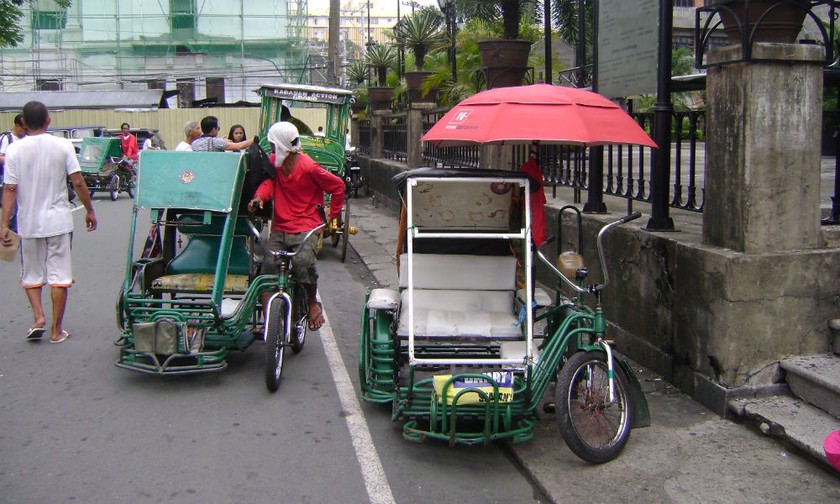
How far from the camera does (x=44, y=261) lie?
7461mm

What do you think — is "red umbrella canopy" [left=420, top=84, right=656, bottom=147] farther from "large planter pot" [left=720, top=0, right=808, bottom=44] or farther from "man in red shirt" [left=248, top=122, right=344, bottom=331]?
"man in red shirt" [left=248, top=122, right=344, bottom=331]

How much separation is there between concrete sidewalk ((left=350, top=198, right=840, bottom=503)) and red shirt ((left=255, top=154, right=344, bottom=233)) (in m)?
2.62

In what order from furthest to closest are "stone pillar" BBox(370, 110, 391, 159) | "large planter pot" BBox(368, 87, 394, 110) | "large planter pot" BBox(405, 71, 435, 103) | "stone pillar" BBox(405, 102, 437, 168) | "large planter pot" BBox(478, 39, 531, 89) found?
1. "large planter pot" BBox(368, 87, 394, 110)
2. "stone pillar" BBox(370, 110, 391, 159)
3. "large planter pot" BBox(405, 71, 435, 103)
4. "stone pillar" BBox(405, 102, 437, 168)
5. "large planter pot" BBox(478, 39, 531, 89)

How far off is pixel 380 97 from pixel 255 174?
15788 millimetres

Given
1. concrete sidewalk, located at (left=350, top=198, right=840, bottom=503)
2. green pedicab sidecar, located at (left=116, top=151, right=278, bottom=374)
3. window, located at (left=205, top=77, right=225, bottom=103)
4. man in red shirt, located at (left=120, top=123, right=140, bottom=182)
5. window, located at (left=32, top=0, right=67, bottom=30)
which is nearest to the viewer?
concrete sidewalk, located at (left=350, top=198, right=840, bottom=503)

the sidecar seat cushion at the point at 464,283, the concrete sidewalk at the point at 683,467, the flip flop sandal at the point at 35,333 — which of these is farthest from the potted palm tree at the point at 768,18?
the flip flop sandal at the point at 35,333

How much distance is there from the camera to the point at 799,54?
525 centimetres

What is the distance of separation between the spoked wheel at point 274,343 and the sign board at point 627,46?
138 inches

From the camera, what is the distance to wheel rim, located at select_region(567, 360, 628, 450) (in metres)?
4.80

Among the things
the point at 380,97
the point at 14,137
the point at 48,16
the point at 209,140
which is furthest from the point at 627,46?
the point at 48,16

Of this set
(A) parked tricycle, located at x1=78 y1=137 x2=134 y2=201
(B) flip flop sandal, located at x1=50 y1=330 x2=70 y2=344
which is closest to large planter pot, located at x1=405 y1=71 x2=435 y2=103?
(A) parked tricycle, located at x1=78 y1=137 x2=134 y2=201

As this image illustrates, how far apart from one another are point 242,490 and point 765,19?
4.30m

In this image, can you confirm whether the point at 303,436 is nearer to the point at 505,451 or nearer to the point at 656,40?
the point at 505,451

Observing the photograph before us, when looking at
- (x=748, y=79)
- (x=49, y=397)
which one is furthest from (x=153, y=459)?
(x=748, y=79)
